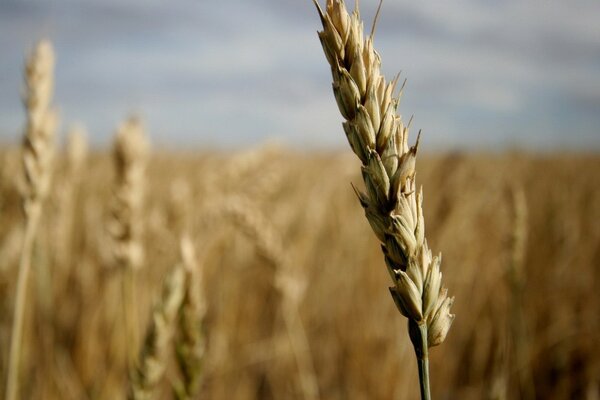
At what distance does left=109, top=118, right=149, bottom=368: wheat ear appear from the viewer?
104 centimetres

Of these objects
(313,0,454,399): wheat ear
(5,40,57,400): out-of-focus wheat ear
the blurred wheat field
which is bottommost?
the blurred wheat field

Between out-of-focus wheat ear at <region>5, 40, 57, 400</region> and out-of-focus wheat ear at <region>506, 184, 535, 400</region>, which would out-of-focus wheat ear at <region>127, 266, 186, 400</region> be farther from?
out-of-focus wheat ear at <region>506, 184, 535, 400</region>

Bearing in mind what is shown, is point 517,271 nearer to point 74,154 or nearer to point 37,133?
point 37,133

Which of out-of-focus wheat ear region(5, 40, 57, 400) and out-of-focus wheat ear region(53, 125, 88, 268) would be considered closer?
out-of-focus wheat ear region(5, 40, 57, 400)

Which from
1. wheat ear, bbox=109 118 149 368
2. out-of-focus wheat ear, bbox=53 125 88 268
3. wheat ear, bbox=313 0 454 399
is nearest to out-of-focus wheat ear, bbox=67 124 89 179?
out-of-focus wheat ear, bbox=53 125 88 268

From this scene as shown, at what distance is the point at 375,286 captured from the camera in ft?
6.92

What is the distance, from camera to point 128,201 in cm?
108

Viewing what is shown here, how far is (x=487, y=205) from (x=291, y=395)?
5.60ft

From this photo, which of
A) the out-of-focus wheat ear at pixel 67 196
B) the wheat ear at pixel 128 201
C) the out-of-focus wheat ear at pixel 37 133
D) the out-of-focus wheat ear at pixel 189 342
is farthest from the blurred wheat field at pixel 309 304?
the out-of-focus wheat ear at pixel 189 342

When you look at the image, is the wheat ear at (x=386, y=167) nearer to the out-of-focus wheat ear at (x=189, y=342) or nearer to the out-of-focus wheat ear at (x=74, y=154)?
the out-of-focus wheat ear at (x=189, y=342)

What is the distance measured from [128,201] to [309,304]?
1.41 m

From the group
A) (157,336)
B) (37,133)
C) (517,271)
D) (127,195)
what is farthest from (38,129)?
(517,271)

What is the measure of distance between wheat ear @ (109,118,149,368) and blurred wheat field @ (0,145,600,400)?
368mm

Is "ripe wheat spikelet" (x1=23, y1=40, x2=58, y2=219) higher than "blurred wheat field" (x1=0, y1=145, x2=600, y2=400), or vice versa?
"ripe wheat spikelet" (x1=23, y1=40, x2=58, y2=219)
